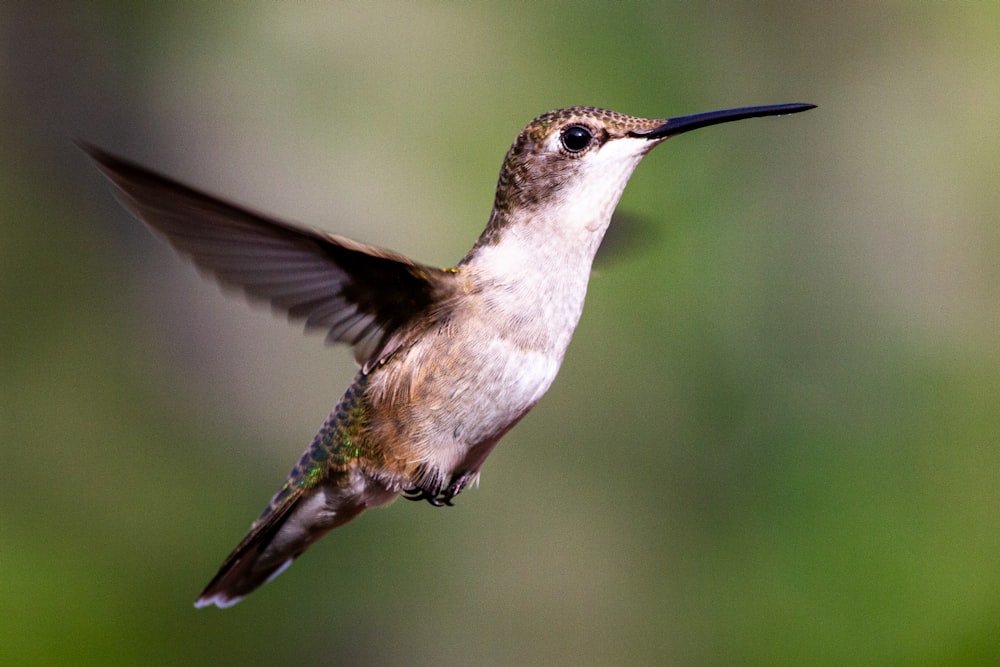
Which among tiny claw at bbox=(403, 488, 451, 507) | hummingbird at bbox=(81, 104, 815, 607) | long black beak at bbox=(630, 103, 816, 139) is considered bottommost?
tiny claw at bbox=(403, 488, 451, 507)

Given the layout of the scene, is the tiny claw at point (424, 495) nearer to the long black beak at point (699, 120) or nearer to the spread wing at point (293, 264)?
the spread wing at point (293, 264)

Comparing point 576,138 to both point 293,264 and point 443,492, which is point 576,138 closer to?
point 293,264

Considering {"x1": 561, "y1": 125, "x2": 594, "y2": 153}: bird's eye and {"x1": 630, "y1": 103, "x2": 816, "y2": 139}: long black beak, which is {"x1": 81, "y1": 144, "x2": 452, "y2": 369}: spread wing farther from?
{"x1": 630, "y1": 103, "x2": 816, "y2": 139}: long black beak

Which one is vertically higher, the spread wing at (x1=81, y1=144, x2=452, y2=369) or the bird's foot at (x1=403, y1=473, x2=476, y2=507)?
the spread wing at (x1=81, y1=144, x2=452, y2=369)

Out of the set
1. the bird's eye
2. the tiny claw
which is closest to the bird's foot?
the tiny claw

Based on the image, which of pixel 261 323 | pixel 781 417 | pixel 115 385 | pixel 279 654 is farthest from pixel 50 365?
pixel 781 417
